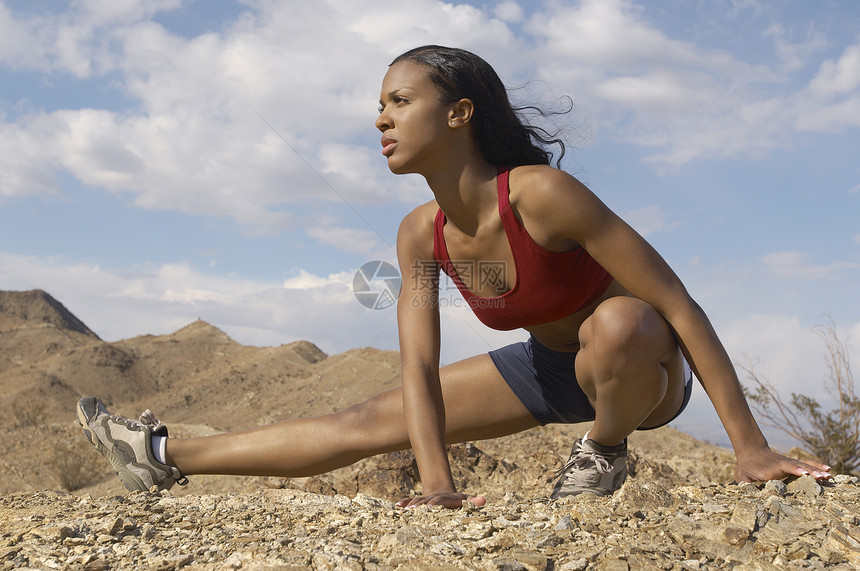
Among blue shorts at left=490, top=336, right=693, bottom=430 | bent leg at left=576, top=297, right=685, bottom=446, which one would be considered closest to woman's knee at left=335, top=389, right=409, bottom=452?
blue shorts at left=490, top=336, right=693, bottom=430

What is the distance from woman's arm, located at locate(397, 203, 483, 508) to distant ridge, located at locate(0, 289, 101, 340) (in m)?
14.0

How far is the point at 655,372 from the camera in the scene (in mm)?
2186

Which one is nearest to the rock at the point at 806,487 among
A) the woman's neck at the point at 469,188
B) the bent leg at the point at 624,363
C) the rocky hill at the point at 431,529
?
the rocky hill at the point at 431,529

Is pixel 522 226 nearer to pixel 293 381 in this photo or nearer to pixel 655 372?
pixel 655 372

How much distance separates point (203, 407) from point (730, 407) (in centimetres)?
927

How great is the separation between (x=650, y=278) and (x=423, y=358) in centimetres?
79

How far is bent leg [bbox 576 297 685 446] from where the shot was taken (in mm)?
2098

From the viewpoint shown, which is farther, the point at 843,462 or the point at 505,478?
the point at 843,462

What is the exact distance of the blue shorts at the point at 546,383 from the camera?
2588 millimetres

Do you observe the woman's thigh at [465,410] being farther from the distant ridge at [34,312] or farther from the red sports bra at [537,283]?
the distant ridge at [34,312]

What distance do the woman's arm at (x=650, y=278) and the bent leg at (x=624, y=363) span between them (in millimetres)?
66

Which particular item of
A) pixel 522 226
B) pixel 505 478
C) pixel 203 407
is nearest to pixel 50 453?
pixel 203 407

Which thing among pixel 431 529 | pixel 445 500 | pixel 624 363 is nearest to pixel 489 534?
pixel 431 529

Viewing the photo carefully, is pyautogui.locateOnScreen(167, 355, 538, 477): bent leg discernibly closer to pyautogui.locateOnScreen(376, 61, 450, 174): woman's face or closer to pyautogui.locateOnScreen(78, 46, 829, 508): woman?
pyautogui.locateOnScreen(78, 46, 829, 508): woman
